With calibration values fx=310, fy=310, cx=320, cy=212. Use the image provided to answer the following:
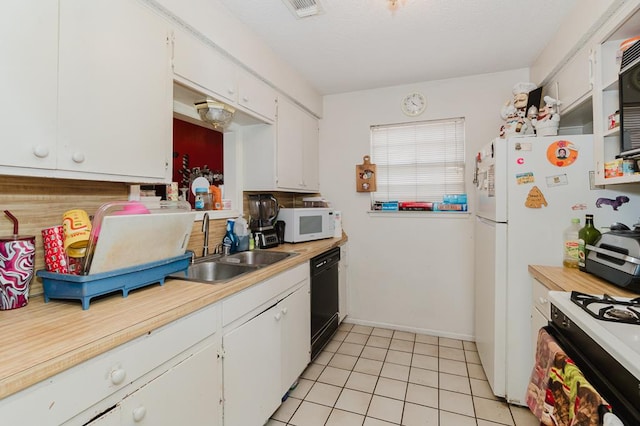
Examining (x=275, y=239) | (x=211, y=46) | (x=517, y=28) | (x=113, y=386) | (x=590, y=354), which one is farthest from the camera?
(x=275, y=239)

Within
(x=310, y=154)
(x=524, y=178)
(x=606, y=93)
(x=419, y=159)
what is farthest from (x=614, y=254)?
(x=310, y=154)

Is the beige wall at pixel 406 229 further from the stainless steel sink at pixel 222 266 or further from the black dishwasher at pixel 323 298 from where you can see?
the stainless steel sink at pixel 222 266

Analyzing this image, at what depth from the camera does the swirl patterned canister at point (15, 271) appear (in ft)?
3.48

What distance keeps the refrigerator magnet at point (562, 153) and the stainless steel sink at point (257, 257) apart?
1.71 m

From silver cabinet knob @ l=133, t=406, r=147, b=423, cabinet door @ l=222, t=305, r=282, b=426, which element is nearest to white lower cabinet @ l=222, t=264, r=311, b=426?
cabinet door @ l=222, t=305, r=282, b=426

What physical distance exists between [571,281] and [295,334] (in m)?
1.57

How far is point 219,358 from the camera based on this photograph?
133 cm

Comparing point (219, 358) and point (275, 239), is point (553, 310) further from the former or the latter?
point (275, 239)

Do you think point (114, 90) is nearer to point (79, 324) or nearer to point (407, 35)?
point (79, 324)

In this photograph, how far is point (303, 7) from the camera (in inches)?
72.4

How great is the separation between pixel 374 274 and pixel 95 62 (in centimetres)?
273

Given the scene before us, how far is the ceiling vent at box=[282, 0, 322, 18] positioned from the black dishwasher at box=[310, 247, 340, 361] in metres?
1.63

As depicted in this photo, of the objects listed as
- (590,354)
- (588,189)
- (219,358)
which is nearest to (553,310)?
(590,354)

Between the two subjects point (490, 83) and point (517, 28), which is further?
point (490, 83)
